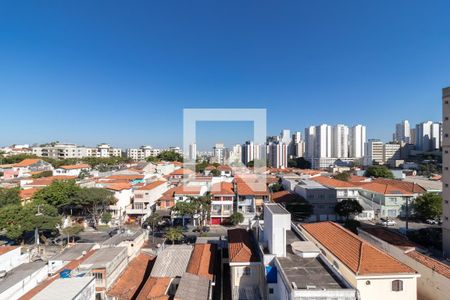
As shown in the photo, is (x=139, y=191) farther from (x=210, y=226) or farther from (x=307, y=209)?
(x=307, y=209)

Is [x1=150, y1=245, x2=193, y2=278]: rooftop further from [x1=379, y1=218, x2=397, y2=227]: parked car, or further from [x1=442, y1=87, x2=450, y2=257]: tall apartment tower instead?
[x1=379, y1=218, x2=397, y2=227]: parked car

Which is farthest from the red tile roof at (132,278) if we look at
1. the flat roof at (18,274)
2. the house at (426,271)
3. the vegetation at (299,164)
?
the vegetation at (299,164)

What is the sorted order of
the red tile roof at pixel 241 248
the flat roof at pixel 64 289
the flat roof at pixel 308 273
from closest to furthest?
the flat roof at pixel 308 273, the flat roof at pixel 64 289, the red tile roof at pixel 241 248

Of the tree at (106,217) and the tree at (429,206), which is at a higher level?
the tree at (429,206)

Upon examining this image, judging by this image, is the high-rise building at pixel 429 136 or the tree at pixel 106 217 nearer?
the tree at pixel 106 217

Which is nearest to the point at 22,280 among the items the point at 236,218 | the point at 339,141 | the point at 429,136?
the point at 236,218

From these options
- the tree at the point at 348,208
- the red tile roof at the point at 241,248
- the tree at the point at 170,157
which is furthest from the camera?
the tree at the point at 170,157

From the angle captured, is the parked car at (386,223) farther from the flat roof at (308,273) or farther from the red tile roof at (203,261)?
the red tile roof at (203,261)

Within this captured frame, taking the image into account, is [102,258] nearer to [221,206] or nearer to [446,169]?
[221,206]
